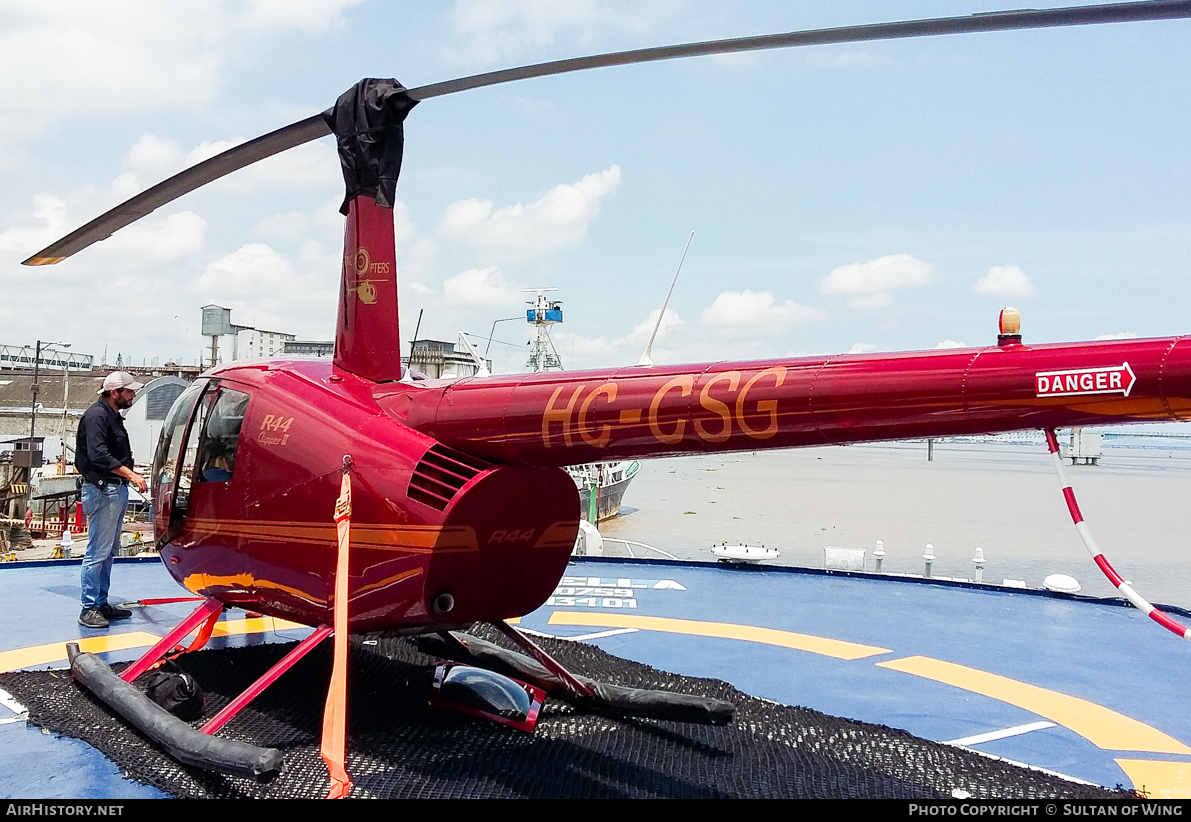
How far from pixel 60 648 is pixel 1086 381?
319 inches

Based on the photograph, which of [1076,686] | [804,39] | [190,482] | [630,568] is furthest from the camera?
[630,568]

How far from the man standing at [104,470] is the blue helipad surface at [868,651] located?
766 millimetres

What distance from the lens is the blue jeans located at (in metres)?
7.73

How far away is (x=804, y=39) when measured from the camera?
3.30m

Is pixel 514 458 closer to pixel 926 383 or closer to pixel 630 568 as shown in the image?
pixel 926 383

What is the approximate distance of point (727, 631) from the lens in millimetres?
8484

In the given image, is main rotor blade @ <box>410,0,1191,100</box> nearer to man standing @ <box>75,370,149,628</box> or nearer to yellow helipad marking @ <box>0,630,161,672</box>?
man standing @ <box>75,370,149,628</box>

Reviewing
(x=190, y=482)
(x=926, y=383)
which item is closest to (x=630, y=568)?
(x=190, y=482)

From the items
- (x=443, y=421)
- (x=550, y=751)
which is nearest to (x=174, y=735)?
(x=550, y=751)

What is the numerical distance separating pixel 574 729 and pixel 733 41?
4.15 metres

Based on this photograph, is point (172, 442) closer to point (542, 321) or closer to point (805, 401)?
point (805, 401)

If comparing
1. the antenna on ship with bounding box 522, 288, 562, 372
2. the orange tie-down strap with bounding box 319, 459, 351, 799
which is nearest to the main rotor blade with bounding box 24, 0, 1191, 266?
the orange tie-down strap with bounding box 319, 459, 351, 799

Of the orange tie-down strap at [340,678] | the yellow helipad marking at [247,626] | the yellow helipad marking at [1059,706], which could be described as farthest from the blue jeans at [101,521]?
the yellow helipad marking at [1059,706]

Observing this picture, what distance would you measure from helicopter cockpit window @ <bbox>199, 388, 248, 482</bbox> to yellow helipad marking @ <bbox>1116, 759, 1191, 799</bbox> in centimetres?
586
